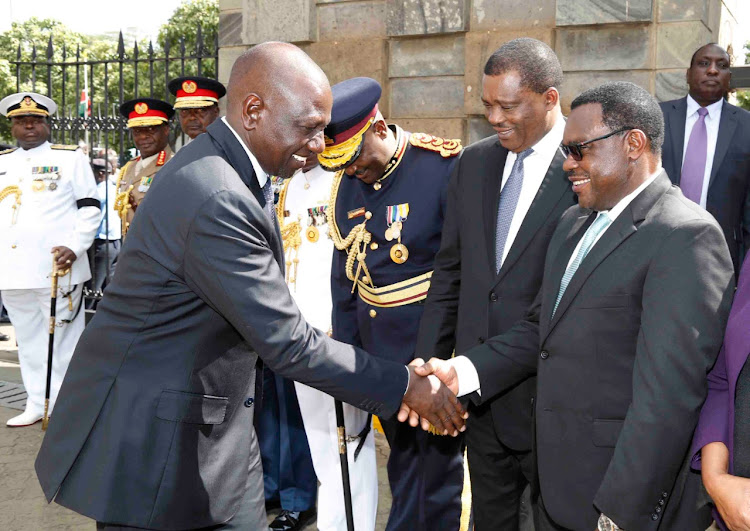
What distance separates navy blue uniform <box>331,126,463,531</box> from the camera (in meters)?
3.52

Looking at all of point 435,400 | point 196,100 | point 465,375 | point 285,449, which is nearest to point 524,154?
point 465,375

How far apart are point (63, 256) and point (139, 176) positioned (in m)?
0.79

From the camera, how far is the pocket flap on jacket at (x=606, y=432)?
2354 mm

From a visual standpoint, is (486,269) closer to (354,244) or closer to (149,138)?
(354,244)

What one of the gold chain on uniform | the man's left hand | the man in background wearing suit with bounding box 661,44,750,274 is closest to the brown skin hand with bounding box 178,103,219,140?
the man's left hand

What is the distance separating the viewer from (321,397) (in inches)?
157

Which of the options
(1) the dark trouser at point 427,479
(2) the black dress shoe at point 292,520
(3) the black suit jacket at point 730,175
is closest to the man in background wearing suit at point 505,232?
(1) the dark trouser at point 427,479

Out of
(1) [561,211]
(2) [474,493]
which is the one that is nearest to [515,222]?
(1) [561,211]

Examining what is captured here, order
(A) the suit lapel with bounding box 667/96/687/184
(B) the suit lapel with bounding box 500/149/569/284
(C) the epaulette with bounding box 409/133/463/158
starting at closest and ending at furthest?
(B) the suit lapel with bounding box 500/149/569/284 → (C) the epaulette with bounding box 409/133/463/158 → (A) the suit lapel with bounding box 667/96/687/184

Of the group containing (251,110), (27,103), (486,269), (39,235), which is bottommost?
(39,235)

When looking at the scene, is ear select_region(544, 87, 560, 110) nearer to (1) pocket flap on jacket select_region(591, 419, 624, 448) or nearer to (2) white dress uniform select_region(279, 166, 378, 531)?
(1) pocket flap on jacket select_region(591, 419, 624, 448)

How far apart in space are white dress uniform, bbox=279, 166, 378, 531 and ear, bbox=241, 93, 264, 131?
160cm

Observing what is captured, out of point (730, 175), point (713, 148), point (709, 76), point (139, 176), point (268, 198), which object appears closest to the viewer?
point (268, 198)

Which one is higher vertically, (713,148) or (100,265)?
(713,148)
